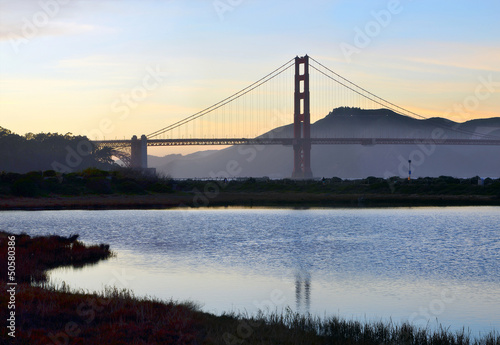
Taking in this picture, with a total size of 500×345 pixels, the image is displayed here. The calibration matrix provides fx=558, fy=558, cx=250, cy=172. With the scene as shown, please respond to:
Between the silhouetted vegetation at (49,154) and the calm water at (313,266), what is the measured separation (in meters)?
74.9

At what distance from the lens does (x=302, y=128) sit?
114m

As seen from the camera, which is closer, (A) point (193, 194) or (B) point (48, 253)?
(B) point (48, 253)

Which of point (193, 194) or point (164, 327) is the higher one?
point (193, 194)

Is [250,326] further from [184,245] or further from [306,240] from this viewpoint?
[306,240]

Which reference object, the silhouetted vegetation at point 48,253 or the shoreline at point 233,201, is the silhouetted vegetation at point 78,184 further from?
the silhouetted vegetation at point 48,253

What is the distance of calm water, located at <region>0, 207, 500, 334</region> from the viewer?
12.9m

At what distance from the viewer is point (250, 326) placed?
10.1 metres

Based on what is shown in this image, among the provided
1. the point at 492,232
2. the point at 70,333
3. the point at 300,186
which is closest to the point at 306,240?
the point at 492,232

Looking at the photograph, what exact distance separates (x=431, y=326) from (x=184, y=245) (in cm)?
1409

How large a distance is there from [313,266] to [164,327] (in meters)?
9.12

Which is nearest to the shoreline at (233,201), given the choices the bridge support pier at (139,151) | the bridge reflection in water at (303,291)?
the bridge support pier at (139,151)

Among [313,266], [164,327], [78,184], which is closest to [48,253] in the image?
[313,266]

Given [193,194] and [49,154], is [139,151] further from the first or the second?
[193,194]

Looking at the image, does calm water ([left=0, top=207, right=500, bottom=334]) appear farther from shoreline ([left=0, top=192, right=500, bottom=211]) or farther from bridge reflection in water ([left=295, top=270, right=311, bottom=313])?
shoreline ([left=0, top=192, right=500, bottom=211])
